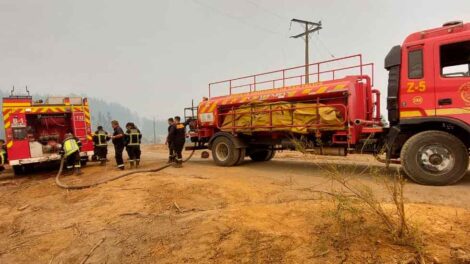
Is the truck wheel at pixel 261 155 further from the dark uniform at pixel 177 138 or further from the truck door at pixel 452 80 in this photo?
the truck door at pixel 452 80

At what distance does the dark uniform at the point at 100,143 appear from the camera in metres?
11.7

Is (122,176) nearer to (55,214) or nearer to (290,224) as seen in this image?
(55,214)

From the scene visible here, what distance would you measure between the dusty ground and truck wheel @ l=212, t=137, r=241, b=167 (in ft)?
9.71

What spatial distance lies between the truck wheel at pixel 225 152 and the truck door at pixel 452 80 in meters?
5.43

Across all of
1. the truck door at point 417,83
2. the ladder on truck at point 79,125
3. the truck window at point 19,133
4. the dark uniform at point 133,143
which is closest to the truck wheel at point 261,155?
the dark uniform at point 133,143

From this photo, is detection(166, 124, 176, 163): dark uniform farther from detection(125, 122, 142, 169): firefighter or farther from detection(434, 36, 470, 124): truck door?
detection(434, 36, 470, 124): truck door

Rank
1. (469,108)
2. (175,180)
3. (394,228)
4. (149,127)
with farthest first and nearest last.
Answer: (149,127), (175,180), (469,108), (394,228)

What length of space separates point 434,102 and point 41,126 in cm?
1209

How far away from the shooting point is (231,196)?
5578 millimetres

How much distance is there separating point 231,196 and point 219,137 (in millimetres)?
4705

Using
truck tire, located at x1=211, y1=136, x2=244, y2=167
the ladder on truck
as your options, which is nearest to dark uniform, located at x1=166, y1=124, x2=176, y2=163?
truck tire, located at x1=211, y1=136, x2=244, y2=167

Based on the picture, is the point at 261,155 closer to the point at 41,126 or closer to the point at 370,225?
the point at 370,225

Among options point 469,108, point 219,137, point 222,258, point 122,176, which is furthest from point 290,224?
point 219,137

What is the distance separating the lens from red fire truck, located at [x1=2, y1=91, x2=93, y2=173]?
31.4 feet
